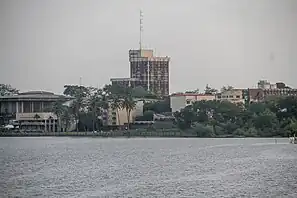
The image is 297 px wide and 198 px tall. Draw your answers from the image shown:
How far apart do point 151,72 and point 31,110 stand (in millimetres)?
43826

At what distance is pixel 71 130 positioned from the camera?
87938 millimetres

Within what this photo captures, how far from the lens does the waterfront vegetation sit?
69062 millimetres

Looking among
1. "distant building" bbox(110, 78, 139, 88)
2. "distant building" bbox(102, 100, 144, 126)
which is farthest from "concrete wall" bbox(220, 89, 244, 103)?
"distant building" bbox(110, 78, 139, 88)

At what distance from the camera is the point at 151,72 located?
135m

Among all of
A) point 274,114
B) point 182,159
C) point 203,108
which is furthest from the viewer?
point 203,108

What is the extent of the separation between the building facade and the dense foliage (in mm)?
54865

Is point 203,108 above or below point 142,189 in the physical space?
above

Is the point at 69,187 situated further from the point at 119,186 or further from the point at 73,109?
the point at 73,109

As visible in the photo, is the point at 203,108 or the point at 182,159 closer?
the point at 182,159

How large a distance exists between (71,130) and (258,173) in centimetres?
6115

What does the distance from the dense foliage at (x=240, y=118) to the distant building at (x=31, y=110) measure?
21.2m

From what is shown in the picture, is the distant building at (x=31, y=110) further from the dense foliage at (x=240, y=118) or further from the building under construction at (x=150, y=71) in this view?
the building under construction at (x=150, y=71)

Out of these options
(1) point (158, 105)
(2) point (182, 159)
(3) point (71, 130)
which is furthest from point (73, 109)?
(2) point (182, 159)

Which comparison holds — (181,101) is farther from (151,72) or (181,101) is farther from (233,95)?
(151,72)
